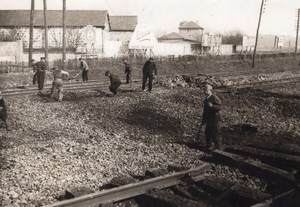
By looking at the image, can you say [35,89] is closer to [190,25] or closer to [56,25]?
[56,25]

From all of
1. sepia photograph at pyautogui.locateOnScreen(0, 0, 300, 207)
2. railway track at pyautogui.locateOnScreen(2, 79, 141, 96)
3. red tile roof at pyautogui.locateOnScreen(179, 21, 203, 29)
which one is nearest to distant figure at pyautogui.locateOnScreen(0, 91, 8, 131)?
sepia photograph at pyautogui.locateOnScreen(0, 0, 300, 207)

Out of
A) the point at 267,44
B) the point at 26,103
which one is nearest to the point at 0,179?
the point at 26,103

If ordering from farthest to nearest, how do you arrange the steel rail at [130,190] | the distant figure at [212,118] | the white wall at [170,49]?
the white wall at [170,49] < the distant figure at [212,118] < the steel rail at [130,190]

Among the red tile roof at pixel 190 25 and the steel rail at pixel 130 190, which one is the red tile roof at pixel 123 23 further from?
the steel rail at pixel 130 190

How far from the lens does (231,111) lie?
13.9m

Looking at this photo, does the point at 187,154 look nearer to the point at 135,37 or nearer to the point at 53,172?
the point at 53,172

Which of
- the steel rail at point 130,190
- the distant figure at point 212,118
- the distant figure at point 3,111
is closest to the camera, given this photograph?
the steel rail at point 130,190

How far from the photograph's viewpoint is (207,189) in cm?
655

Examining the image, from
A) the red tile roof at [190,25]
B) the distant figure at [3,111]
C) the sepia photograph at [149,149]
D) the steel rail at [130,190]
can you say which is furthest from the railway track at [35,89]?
the red tile roof at [190,25]

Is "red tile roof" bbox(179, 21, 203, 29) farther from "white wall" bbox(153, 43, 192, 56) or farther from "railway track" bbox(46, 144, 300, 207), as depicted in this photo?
"railway track" bbox(46, 144, 300, 207)

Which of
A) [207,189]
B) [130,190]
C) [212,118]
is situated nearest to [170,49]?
[212,118]

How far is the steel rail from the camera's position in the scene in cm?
552

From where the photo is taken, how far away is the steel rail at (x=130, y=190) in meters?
5.52

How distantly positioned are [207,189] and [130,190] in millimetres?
1421
